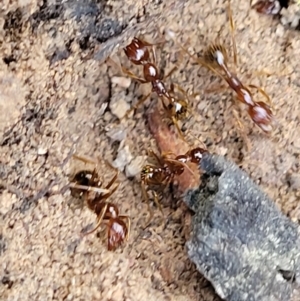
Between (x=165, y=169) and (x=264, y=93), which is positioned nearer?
(x=165, y=169)

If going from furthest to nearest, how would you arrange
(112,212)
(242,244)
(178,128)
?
(178,128), (112,212), (242,244)

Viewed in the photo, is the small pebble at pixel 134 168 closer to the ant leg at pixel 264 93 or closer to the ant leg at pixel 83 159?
the ant leg at pixel 83 159

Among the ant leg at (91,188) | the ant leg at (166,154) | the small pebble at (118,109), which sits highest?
the small pebble at (118,109)

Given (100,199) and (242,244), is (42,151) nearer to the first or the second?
(100,199)

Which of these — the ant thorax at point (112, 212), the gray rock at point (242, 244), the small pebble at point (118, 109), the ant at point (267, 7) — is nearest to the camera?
the gray rock at point (242, 244)

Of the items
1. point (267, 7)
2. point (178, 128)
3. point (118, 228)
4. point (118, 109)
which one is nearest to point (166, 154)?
point (178, 128)

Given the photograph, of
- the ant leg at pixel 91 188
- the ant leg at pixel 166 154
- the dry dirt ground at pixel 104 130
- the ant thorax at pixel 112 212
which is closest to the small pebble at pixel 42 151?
the dry dirt ground at pixel 104 130
